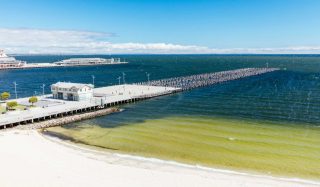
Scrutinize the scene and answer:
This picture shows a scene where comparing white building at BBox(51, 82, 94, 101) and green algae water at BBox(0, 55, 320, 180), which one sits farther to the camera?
white building at BBox(51, 82, 94, 101)

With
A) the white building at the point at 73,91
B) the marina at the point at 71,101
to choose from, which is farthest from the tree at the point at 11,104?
the white building at the point at 73,91

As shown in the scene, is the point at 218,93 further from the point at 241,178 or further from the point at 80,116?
the point at 241,178

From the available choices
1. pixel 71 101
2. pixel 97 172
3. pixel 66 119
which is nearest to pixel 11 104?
pixel 66 119

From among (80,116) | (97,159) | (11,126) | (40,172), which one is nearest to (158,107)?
(80,116)

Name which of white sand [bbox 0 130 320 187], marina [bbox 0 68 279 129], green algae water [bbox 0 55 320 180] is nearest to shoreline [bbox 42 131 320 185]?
white sand [bbox 0 130 320 187]

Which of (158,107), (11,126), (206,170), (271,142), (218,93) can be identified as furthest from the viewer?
(218,93)

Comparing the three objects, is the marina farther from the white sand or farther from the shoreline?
the white sand

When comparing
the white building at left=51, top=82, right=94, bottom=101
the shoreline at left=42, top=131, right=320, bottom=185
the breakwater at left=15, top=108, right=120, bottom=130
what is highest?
the white building at left=51, top=82, right=94, bottom=101

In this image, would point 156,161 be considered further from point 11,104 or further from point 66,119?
point 11,104
